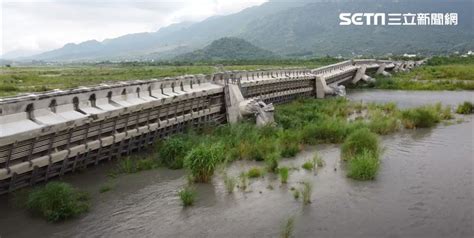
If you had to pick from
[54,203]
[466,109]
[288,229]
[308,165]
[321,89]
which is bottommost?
[466,109]

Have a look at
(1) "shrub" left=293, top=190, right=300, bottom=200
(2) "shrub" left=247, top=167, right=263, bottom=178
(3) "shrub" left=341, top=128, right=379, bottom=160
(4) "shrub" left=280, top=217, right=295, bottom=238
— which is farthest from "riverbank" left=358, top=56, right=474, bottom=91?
(4) "shrub" left=280, top=217, right=295, bottom=238

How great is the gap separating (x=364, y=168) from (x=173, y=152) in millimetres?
6459

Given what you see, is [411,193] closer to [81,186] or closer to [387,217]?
[387,217]

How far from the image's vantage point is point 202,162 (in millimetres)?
14258

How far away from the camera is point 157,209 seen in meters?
12.5

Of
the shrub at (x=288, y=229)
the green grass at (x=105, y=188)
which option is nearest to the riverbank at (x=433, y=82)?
the green grass at (x=105, y=188)

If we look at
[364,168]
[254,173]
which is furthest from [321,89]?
[254,173]

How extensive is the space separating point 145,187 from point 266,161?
4.31 m

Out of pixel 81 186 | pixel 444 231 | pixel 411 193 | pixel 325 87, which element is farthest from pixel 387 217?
pixel 325 87

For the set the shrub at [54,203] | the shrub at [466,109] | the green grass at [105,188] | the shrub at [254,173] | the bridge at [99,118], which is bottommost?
the shrub at [466,109]

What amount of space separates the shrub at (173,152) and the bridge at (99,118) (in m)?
1.62

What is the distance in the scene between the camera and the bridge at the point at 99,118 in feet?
43.0

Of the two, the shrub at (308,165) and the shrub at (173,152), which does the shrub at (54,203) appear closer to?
the shrub at (173,152)

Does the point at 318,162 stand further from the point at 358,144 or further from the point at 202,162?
the point at 202,162
